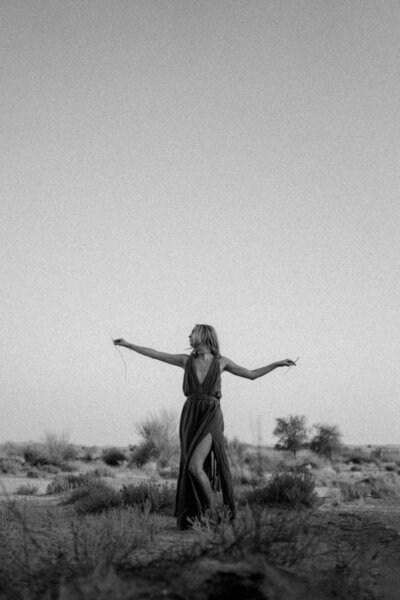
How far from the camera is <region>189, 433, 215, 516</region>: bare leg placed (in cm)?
869

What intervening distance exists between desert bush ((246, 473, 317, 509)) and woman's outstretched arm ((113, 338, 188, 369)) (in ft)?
12.7

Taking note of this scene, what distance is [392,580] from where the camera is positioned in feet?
15.7

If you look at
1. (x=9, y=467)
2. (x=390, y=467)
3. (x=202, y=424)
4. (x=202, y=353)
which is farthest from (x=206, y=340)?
(x=390, y=467)

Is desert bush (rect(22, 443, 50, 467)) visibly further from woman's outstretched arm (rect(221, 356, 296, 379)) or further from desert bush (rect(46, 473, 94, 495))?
woman's outstretched arm (rect(221, 356, 296, 379))

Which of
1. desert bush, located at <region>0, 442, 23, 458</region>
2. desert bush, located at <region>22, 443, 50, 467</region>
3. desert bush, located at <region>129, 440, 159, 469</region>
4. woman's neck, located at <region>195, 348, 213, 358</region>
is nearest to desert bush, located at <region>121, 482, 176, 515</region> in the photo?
woman's neck, located at <region>195, 348, 213, 358</region>

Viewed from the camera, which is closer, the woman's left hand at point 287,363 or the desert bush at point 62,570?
the desert bush at point 62,570

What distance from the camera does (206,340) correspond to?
929 centimetres

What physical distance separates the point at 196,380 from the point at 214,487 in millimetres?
1470

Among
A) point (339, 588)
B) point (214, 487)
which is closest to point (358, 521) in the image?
point (214, 487)

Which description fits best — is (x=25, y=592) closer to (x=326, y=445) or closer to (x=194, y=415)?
(x=194, y=415)

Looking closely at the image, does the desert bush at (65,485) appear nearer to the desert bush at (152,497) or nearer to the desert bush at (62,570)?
the desert bush at (152,497)

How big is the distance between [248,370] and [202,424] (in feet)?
3.42

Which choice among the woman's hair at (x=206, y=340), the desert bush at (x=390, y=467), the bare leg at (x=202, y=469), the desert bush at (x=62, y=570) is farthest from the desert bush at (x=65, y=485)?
the desert bush at (x=390, y=467)

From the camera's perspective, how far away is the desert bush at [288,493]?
39.7ft
